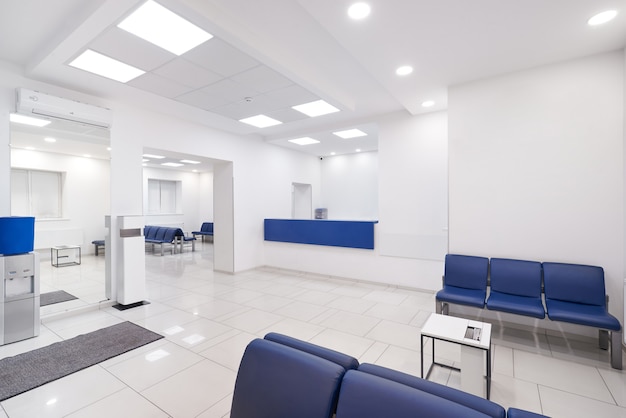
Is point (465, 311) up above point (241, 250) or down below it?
below

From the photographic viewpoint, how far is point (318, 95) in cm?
448

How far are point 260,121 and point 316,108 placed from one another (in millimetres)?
1370

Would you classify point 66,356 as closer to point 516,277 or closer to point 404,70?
point 404,70

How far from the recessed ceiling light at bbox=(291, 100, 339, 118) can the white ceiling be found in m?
0.29

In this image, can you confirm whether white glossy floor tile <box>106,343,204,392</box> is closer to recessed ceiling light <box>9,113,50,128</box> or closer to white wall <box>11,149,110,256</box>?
white wall <box>11,149,110,256</box>

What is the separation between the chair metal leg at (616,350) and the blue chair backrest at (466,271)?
1204 mm

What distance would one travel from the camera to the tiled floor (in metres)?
2.37

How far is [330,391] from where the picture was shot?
125 centimetres

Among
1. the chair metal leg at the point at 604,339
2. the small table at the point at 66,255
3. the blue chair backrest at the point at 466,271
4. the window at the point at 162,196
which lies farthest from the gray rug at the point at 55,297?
the chair metal leg at the point at 604,339

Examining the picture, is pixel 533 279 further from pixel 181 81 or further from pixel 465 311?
pixel 181 81

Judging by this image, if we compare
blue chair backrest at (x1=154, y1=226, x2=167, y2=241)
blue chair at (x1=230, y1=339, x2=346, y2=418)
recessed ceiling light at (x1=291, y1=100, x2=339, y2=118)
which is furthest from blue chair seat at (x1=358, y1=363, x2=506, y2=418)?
blue chair backrest at (x1=154, y1=226, x2=167, y2=241)

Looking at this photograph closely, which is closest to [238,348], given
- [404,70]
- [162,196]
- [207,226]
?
[404,70]

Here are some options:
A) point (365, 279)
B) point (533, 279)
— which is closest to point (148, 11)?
point (533, 279)

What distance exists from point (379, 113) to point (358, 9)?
11.3ft
